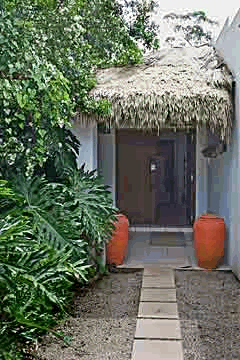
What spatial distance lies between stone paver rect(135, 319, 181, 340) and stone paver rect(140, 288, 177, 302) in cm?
78

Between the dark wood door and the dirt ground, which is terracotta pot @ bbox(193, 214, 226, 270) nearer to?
the dirt ground

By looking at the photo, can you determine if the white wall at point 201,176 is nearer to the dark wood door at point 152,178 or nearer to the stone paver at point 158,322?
the dark wood door at point 152,178

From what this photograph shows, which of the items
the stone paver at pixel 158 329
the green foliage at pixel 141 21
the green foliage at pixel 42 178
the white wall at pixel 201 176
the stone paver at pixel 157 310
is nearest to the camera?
the green foliage at pixel 42 178

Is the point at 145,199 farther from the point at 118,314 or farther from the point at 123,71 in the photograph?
the point at 118,314

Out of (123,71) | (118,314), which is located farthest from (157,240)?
(118,314)

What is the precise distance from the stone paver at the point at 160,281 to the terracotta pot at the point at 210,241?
74 centimetres

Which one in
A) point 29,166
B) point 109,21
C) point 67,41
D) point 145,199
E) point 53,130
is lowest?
point 145,199

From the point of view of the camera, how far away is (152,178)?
Result: 12344mm

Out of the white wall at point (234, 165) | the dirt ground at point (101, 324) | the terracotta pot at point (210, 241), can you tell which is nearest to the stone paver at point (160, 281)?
the dirt ground at point (101, 324)

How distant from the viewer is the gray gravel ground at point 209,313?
4555 millimetres

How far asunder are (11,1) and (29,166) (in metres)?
1.91

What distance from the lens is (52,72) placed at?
4781mm

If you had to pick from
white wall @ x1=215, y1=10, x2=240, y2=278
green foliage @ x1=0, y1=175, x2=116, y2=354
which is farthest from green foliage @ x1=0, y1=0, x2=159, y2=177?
white wall @ x1=215, y1=10, x2=240, y2=278

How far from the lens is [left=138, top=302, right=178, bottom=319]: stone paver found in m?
5.46
